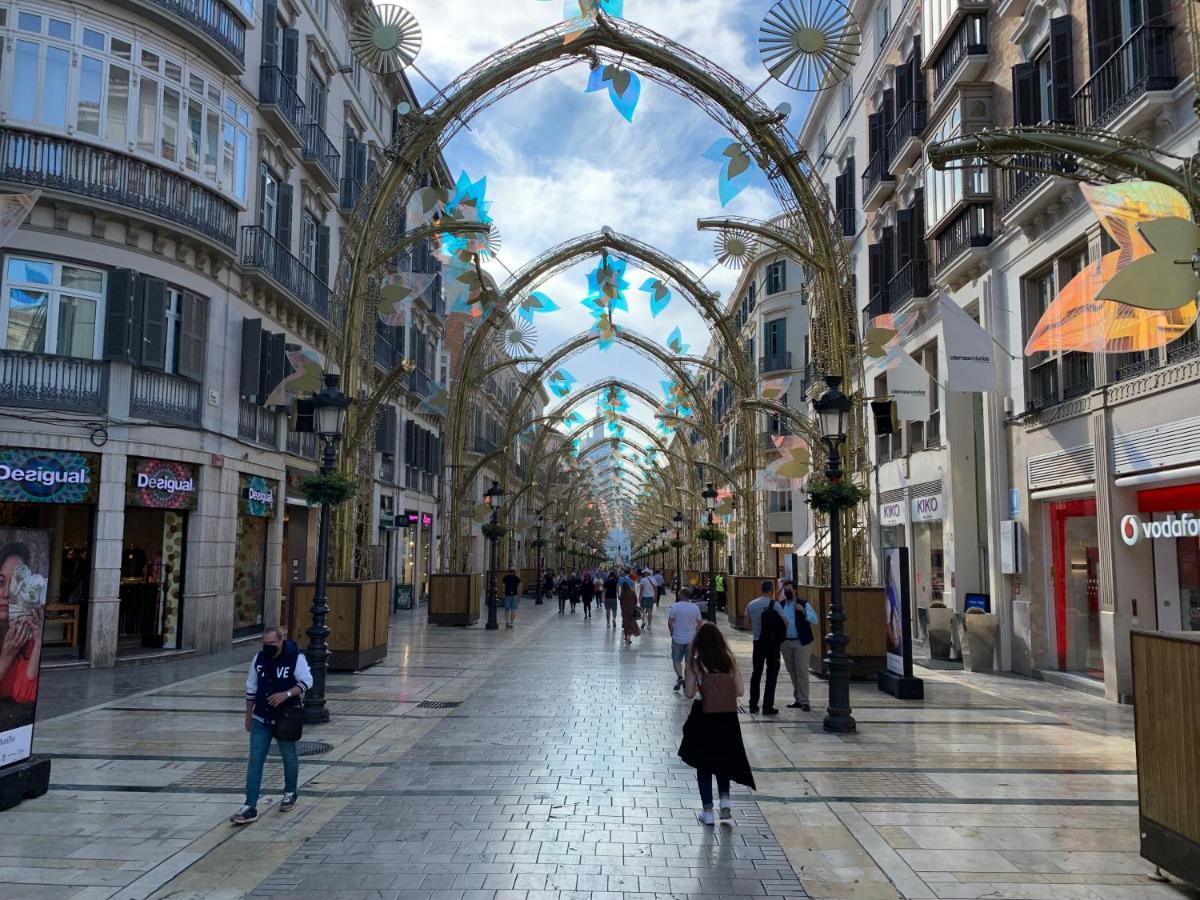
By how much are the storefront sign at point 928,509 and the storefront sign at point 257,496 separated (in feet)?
55.5

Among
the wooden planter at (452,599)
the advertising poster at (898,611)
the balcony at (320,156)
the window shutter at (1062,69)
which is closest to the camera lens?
the advertising poster at (898,611)

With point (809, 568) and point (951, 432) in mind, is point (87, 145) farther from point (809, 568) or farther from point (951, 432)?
point (809, 568)

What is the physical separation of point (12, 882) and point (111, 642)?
42.1ft

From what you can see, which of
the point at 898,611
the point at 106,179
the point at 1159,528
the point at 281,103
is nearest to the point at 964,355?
the point at 1159,528

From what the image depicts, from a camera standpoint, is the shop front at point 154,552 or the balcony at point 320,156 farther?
the balcony at point 320,156

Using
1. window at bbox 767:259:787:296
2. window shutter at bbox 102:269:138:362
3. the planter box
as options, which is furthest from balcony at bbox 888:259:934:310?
window at bbox 767:259:787:296

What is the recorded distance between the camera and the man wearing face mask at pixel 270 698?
7762 millimetres

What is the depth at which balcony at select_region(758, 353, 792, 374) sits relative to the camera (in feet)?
153

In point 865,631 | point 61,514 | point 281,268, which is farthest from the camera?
point 281,268

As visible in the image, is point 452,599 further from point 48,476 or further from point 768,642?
point 768,642

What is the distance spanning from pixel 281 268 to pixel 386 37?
8.37 metres

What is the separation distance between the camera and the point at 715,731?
7.73m

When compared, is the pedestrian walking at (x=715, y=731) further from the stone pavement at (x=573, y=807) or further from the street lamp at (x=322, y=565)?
the street lamp at (x=322, y=565)

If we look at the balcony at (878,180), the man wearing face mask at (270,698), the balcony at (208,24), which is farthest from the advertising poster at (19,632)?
the balcony at (878,180)
